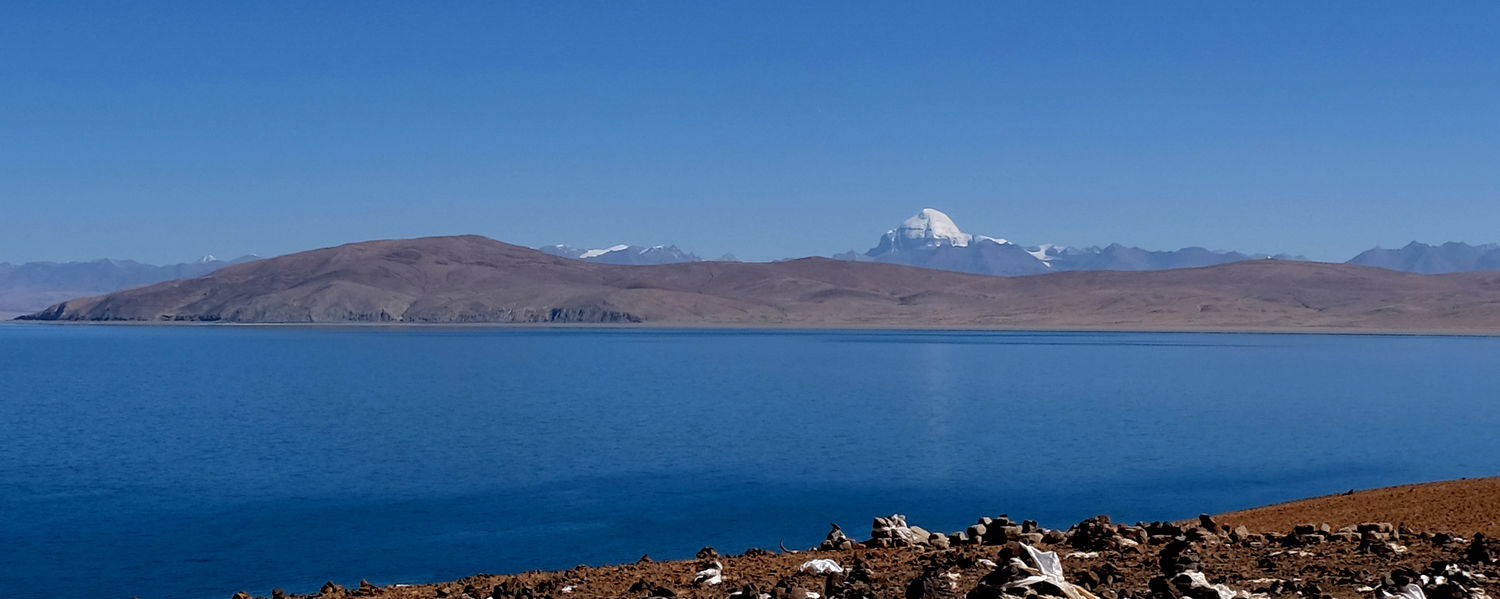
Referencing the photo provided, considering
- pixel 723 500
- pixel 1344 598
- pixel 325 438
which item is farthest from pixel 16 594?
pixel 325 438

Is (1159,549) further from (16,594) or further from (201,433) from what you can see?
(201,433)

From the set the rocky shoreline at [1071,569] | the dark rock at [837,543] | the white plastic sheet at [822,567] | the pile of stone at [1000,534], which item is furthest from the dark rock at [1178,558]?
the dark rock at [837,543]

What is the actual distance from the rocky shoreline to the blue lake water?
26.4ft

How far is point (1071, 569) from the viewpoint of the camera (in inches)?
441

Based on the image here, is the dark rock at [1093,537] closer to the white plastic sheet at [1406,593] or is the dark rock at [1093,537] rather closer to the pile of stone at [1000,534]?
the pile of stone at [1000,534]

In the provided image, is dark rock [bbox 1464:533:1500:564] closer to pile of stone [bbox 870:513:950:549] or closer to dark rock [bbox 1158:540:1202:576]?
dark rock [bbox 1158:540:1202:576]

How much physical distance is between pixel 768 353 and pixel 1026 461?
2786 inches

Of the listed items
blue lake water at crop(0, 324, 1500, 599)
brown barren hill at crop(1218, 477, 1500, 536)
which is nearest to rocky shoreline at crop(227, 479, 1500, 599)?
brown barren hill at crop(1218, 477, 1500, 536)

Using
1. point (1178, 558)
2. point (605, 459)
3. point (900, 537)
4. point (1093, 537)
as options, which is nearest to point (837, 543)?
point (900, 537)

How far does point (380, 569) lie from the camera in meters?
20.2

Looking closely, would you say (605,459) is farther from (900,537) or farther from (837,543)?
(900,537)

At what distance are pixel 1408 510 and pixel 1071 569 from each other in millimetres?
6799

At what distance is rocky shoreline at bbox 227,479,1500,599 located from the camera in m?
9.72

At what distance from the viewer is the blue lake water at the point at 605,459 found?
72.1ft
